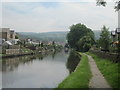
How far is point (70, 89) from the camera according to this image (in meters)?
14.6

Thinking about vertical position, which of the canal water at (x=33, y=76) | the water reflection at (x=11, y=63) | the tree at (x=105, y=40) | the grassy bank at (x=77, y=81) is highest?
the tree at (x=105, y=40)

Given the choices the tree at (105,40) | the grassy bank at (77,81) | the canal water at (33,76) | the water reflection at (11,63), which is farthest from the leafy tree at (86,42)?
the grassy bank at (77,81)

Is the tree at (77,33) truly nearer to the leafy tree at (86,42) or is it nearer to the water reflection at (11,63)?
the leafy tree at (86,42)

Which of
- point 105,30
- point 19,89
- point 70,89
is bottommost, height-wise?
point 19,89

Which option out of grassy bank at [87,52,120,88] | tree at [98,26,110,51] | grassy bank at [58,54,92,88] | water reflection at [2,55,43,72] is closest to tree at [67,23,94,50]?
water reflection at [2,55,43,72]

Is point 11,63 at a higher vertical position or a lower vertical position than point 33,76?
lower

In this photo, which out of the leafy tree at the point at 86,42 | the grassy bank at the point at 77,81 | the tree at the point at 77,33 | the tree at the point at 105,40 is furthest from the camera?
the tree at the point at 77,33

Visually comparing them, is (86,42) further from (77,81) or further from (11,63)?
(77,81)

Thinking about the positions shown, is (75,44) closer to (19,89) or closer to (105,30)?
(105,30)

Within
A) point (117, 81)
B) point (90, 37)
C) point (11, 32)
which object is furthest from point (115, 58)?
point (11, 32)

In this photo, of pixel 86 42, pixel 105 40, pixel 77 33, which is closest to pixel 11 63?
pixel 105 40

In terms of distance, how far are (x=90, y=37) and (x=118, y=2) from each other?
84.9 m

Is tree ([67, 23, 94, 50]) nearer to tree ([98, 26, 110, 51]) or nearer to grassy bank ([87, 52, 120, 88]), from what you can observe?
tree ([98, 26, 110, 51])

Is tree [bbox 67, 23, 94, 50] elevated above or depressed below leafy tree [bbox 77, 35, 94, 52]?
above
